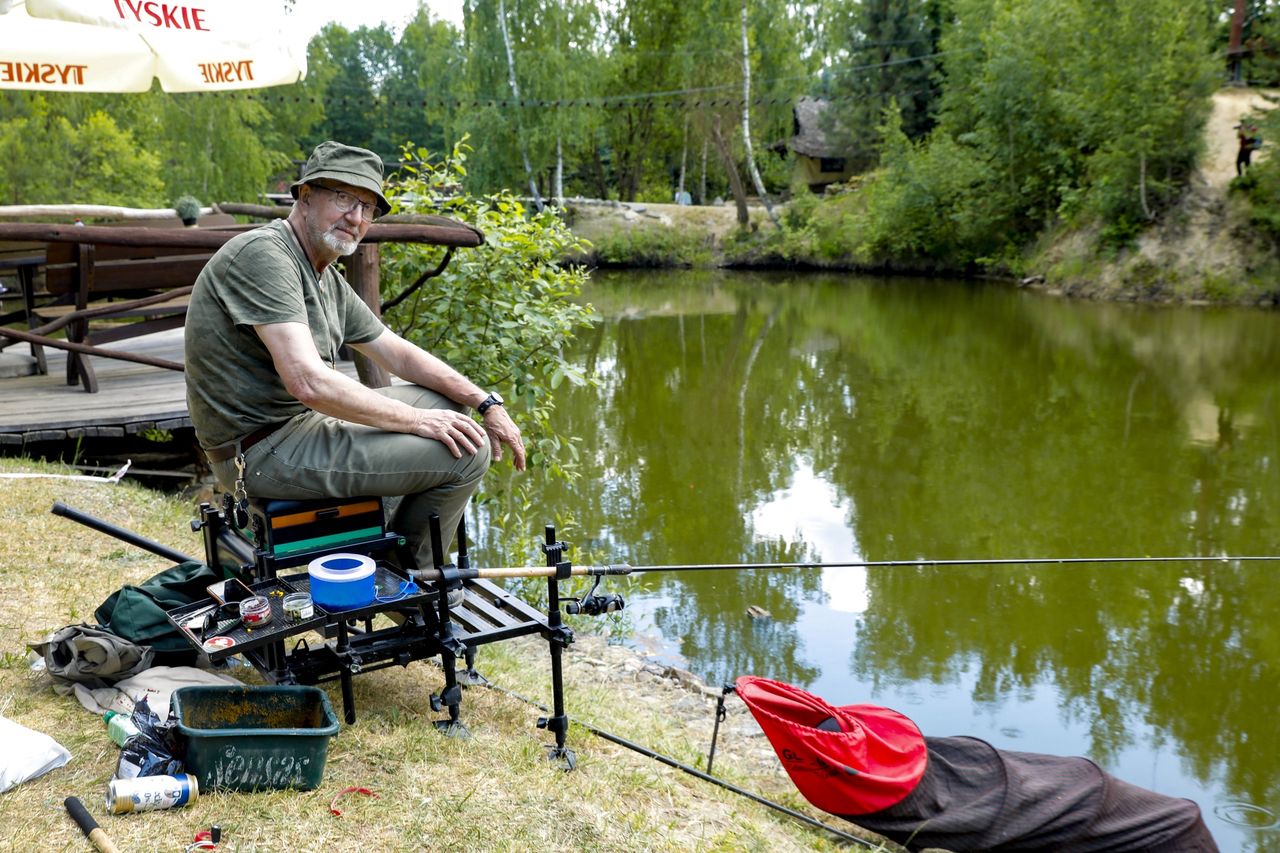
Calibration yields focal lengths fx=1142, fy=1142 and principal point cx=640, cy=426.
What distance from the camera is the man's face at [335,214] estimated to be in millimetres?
3191

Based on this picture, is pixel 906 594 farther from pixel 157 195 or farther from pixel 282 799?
pixel 157 195

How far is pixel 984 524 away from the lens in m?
8.34

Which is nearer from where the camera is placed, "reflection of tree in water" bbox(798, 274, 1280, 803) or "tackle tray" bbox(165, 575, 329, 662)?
"tackle tray" bbox(165, 575, 329, 662)

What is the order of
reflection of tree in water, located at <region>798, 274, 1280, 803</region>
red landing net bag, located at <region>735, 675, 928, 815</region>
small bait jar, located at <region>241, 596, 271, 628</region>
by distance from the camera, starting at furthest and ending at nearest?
reflection of tree in water, located at <region>798, 274, 1280, 803</region> → red landing net bag, located at <region>735, 675, 928, 815</region> → small bait jar, located at <region>241, 596, 271, 628</region>

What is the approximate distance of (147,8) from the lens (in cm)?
561

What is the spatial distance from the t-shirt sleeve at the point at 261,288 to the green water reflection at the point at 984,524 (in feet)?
11.8

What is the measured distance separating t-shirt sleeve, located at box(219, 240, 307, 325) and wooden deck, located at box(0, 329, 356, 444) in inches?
104

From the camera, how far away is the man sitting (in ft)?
9.92

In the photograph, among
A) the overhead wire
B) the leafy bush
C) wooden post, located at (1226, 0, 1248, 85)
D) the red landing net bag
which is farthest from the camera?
the overhead wire

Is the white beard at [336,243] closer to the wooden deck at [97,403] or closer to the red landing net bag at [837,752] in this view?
the red landing net bag at [837,752]

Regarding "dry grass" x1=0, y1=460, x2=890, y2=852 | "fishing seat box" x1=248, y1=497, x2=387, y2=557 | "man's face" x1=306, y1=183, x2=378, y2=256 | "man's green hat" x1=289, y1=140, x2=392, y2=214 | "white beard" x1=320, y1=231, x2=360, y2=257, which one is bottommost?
"dry grass" x1=0, y1=460, x2=890, y2=852

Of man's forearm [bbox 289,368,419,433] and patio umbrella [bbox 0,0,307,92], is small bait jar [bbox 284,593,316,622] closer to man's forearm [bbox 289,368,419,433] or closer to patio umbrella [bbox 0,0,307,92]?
man's forearm [bbox 289,368,419,433]

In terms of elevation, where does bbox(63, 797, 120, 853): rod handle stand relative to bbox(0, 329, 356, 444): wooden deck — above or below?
below

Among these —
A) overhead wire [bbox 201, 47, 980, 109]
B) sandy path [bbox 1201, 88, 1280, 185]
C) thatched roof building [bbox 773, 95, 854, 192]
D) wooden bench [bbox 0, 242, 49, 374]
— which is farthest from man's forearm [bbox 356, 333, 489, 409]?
thatched roof building [bbox 773, 95, 854, 192]
